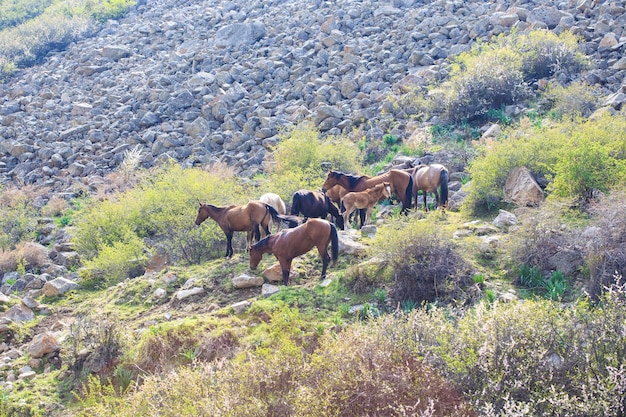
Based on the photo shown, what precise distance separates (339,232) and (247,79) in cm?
1738

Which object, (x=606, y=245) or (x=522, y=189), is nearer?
(x=606, y=245)

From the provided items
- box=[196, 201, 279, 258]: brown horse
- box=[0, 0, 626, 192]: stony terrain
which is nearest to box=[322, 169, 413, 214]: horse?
box=[196, 201, 279, 258]: brown horse

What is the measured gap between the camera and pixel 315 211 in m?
12.9

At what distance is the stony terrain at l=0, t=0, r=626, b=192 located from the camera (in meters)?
23.0

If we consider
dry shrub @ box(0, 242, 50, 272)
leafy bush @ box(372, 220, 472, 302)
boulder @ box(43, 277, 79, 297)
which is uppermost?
leafy bush @ box(372, 220, 472, 302)

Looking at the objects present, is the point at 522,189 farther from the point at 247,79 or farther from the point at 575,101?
the point at 247,79

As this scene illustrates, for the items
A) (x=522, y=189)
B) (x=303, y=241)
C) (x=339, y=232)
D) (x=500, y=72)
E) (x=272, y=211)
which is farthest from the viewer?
(x=500, y=72)

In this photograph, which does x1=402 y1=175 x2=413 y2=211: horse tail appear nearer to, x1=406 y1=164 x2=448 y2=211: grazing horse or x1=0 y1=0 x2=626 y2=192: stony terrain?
x1=406 y1=164 x2=448 y2=211: grazing horse

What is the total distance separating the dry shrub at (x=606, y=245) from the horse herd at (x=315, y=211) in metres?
4.01

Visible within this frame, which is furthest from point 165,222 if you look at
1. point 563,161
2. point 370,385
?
point 370,385

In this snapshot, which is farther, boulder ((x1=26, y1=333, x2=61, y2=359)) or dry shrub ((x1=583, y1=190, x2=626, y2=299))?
boulder ((x1=26, y1=333, x2=61, y2=359))

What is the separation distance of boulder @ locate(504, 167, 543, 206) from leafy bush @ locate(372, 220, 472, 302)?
3.54 meters

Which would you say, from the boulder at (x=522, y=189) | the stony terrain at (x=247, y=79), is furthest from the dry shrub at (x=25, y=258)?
the boulder at (x=522, y=189)

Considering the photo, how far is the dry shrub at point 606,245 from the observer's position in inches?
312
